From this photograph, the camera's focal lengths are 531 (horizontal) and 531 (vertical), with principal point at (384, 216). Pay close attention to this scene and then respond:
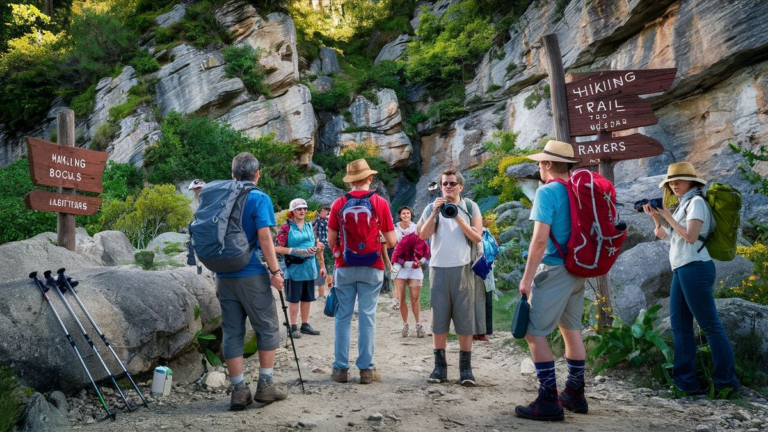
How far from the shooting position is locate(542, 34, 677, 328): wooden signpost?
555cm

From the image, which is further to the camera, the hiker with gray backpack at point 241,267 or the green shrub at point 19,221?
the green shrub at point 19,221

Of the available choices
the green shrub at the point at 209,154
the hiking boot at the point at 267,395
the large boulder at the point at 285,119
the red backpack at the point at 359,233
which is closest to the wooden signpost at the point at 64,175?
the red backpack at the point at 359,233

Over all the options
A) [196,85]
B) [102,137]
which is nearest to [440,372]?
[102,137]

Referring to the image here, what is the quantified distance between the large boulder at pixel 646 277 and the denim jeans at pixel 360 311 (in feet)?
9.80

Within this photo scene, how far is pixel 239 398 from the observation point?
3.94 m

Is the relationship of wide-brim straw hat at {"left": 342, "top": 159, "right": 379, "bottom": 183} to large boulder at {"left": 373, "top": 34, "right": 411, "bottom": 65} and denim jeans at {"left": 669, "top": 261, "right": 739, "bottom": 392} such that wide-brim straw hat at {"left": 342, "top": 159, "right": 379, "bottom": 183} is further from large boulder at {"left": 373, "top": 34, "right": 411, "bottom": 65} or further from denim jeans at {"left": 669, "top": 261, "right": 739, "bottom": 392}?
large boulder at {"left": 373, "top": 34, "right": 411, "bottom": 65}

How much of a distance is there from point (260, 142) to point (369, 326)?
793 inches

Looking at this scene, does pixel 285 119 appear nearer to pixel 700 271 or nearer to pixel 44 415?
pixel 44 415

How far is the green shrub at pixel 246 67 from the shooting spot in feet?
81.8

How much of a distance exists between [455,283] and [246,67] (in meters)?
22.9

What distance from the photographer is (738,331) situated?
4535 mm

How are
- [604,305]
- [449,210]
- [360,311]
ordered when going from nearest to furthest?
[449,210] < [360,311] < [604,305]

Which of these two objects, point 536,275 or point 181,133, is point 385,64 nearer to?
point 181,133

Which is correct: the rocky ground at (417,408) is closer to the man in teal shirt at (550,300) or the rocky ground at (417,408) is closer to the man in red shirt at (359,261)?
the man in teal shirt at (550,300)
